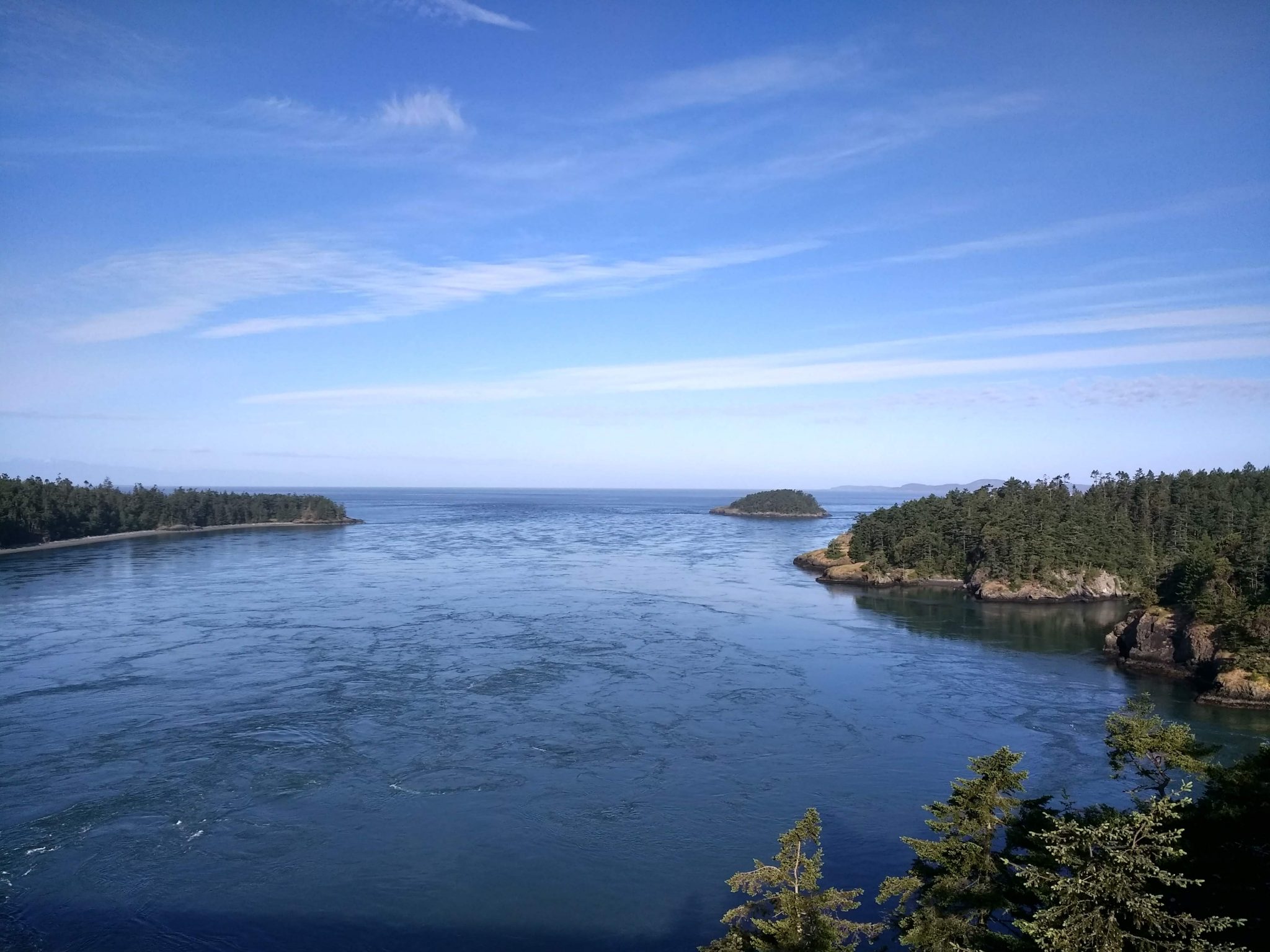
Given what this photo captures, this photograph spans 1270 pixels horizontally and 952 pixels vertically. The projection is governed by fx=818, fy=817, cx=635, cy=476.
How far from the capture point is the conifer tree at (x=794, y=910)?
991cm

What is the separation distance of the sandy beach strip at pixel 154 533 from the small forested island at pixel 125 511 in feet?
0.63

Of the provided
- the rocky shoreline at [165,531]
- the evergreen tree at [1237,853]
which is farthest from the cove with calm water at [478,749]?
the rocky shoreline at [165,531]

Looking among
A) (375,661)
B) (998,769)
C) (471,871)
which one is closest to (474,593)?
(375,661)

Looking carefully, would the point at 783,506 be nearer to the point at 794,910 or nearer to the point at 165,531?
the point at 165,531

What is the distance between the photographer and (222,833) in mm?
18391

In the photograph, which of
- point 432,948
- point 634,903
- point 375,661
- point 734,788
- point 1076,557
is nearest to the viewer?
point 432,948

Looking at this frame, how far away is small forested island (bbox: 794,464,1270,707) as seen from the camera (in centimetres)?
3441

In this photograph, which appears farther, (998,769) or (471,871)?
(471,871)

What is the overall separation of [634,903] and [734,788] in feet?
19.0

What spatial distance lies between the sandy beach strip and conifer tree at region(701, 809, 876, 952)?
86866 mm

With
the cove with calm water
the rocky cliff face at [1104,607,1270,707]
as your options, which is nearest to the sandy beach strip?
the cove with calm water

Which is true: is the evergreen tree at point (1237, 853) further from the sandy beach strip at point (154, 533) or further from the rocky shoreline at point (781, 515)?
the rocky shoreline at point (781, 515)

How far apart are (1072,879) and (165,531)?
11846cm

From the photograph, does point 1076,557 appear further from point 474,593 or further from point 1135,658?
point 474,593
